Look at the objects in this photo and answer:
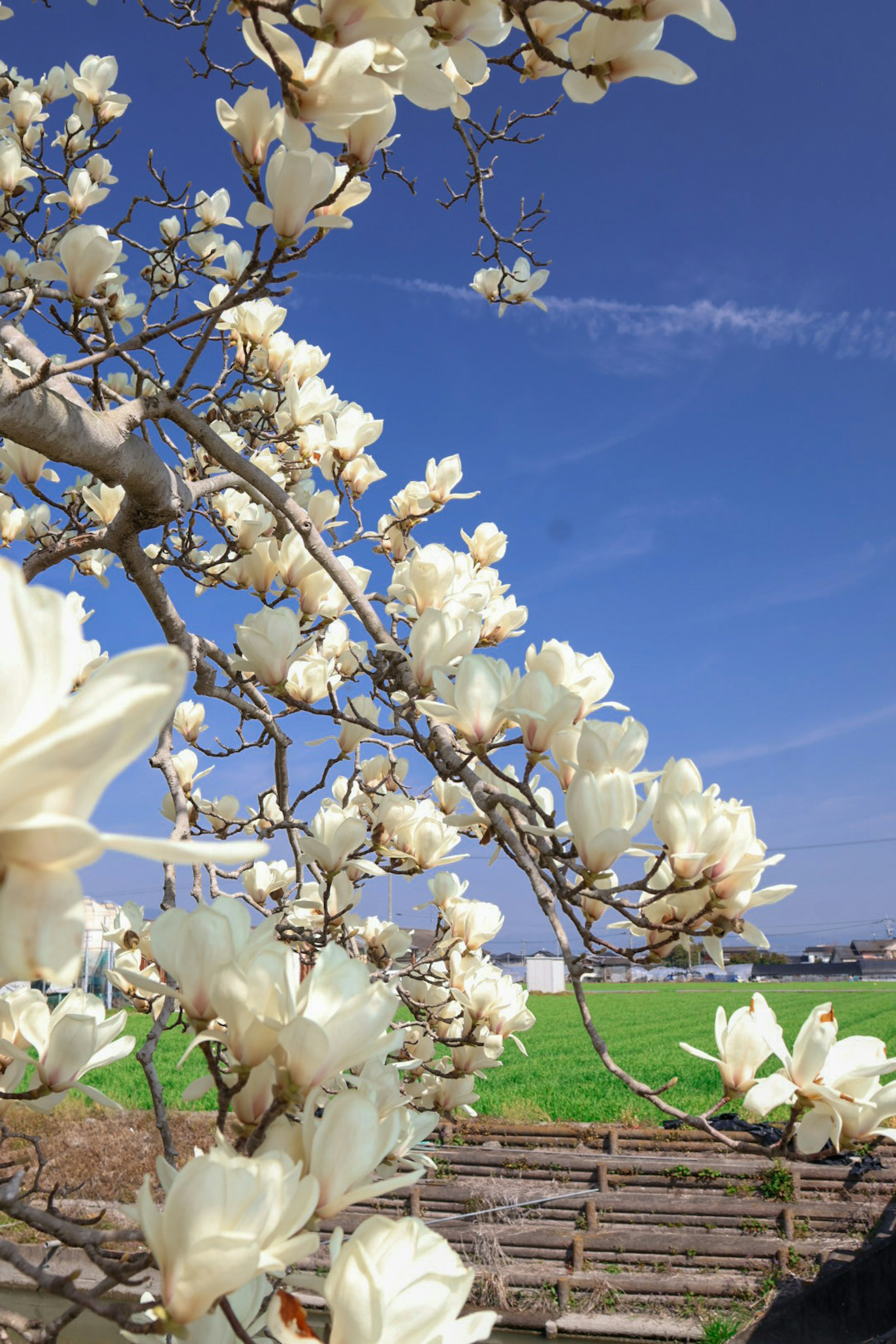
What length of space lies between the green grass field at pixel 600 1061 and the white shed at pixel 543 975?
7483 mm

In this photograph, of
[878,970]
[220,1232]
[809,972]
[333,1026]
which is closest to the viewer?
[220,1232]

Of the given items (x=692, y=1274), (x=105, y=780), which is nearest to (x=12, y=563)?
(x=105, y=780)

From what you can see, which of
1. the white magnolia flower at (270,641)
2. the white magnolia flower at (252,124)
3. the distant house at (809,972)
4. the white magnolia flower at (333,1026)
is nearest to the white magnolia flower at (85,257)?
the white magnolia flower at (252,124)

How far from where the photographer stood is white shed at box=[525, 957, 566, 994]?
3538cm

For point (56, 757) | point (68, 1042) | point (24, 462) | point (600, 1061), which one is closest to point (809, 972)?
point (600, 1061)

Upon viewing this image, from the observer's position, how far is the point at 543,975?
36000 mm

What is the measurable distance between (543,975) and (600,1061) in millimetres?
20088

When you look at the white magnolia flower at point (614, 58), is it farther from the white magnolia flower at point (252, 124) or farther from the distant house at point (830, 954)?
the distant house at point (830, 954)

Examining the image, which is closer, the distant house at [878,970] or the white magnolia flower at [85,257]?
the white magnolia flower at [85,257]

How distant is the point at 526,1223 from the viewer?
6.40 metres

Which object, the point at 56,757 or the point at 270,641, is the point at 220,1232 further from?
the point at 270,641

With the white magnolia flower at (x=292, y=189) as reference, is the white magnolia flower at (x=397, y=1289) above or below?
below

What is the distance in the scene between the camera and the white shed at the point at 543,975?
35375 mm

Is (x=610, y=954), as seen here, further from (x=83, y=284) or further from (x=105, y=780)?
(x=83, y=284)
